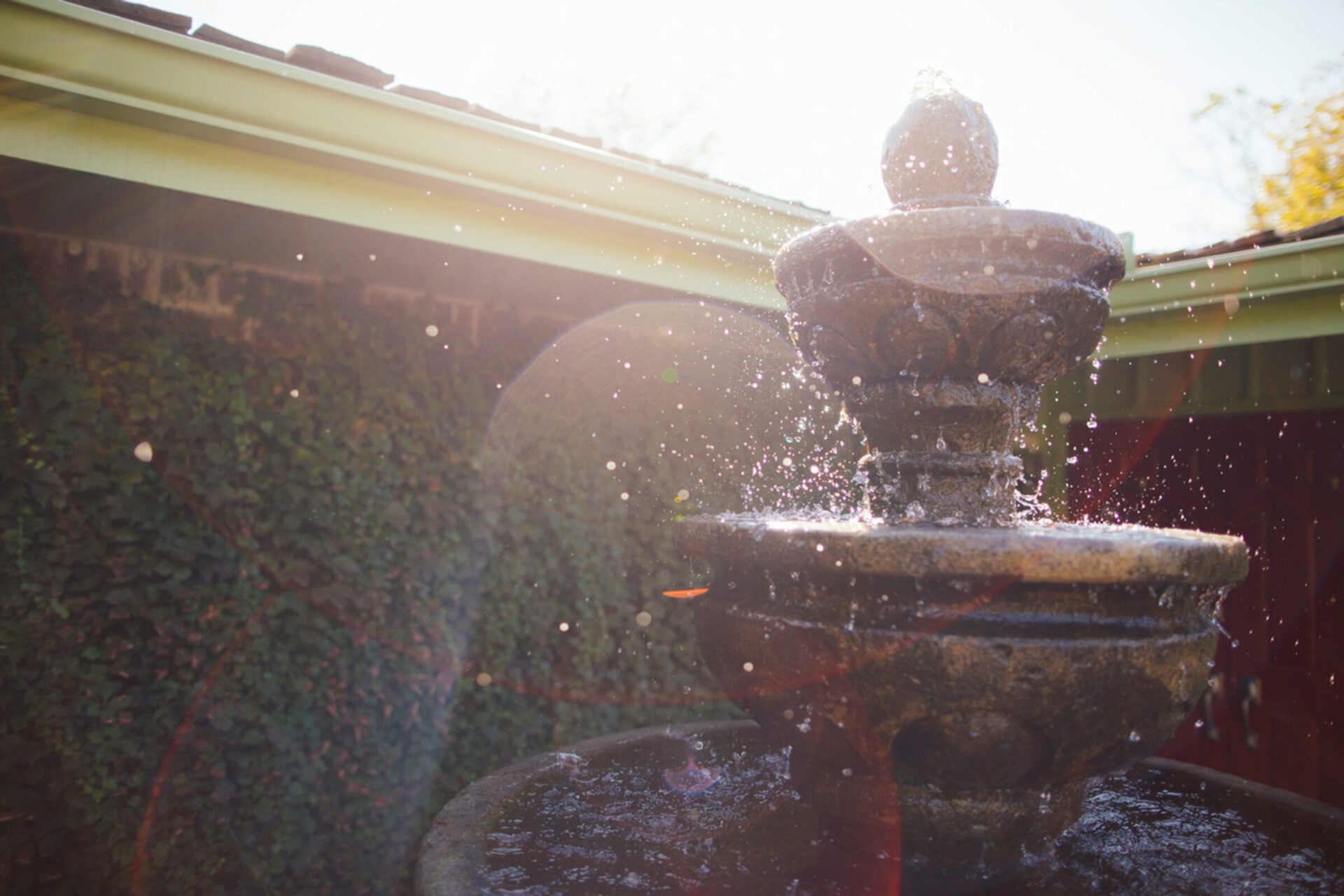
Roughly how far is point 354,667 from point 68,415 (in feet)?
4.75

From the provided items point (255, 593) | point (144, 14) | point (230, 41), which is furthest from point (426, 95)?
→ point (255, 593)

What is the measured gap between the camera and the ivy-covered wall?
109 inches

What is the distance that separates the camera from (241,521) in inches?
121

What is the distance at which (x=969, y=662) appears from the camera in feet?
5.18

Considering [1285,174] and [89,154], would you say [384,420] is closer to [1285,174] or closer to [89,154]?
[89,154]

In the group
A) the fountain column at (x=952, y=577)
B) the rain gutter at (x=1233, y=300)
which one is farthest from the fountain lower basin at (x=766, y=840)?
the rain gutter at (x=1233, y=300)

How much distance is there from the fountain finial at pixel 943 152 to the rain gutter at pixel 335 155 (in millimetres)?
1641

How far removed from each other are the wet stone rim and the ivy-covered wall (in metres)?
2.22

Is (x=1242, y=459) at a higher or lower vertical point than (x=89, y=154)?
lower

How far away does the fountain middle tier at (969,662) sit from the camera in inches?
62.1

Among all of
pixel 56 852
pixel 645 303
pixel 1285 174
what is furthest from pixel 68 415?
pixel 1285 174

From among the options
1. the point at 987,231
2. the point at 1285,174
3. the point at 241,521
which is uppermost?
the point at 1285,174

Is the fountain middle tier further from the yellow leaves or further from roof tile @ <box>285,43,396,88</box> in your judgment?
the yellow leaves

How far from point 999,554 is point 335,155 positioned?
2862 mm
